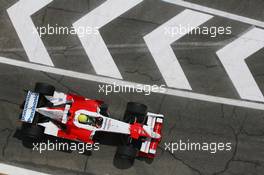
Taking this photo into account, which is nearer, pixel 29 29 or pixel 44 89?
pixel 44 89

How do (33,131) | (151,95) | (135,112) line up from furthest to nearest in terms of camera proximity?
1. (151,95)
2. (135,112)
3. (33,131)

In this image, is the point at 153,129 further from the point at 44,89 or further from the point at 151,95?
the point at 44,89

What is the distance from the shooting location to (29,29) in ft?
30.1

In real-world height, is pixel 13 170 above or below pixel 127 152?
below

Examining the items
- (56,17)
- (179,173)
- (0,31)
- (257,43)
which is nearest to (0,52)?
(0,31)

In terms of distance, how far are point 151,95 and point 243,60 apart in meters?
2.33

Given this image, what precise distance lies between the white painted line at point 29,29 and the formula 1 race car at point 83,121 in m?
0.99

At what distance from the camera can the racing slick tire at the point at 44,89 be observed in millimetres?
8258

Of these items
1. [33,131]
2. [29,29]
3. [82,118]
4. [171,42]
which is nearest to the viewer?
[82,118]

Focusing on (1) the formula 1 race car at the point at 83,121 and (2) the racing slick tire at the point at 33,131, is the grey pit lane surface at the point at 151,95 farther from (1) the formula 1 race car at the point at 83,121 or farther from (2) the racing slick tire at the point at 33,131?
(2) the racing slick tire at the point at 33,131

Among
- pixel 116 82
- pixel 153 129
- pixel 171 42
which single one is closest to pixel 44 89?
pixel 116 82

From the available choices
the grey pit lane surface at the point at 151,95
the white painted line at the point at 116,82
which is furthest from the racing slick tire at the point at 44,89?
the white painted line at the point at 116,82

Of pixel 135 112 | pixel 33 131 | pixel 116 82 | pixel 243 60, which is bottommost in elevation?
pixel 33 131

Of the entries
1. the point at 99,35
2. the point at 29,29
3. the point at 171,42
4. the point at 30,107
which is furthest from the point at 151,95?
the point at 29,29
